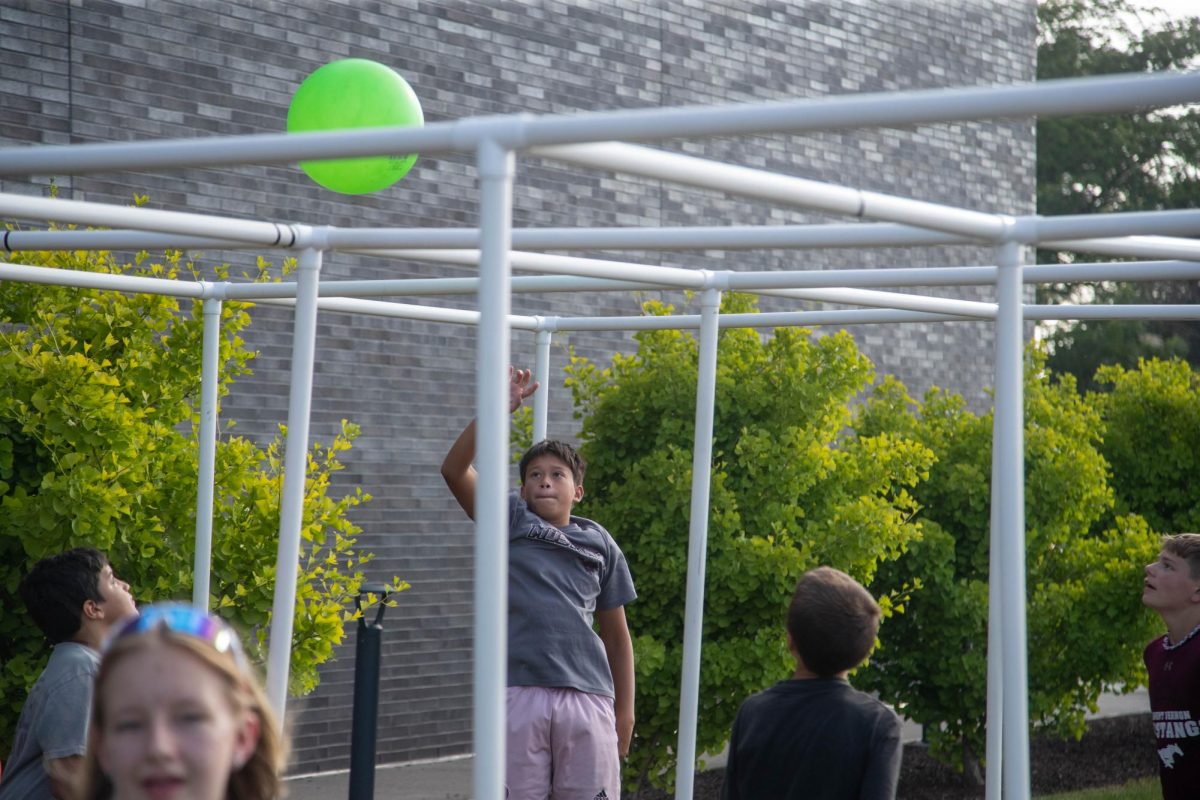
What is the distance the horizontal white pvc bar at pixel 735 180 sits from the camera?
2955 millimetres

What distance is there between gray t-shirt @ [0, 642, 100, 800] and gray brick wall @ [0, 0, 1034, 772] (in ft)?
14.7

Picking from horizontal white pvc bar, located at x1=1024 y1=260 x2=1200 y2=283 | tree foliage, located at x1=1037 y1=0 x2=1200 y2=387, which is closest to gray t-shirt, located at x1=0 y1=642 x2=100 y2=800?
horizontal white pvc bar, located at x1=1024 y1=260 x2=1200 y2=283

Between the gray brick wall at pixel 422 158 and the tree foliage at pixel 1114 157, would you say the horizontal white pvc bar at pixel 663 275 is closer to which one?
the gray brick wall at pixel 422 158

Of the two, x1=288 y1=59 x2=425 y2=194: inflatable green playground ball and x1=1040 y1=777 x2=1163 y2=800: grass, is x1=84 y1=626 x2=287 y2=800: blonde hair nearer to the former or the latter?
x1=288 y1=59 x2=425 y2=194: inflatable green playground ball

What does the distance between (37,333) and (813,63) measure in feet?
23.9

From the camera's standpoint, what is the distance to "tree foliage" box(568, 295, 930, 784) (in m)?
7.35

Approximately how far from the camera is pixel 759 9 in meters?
11.5

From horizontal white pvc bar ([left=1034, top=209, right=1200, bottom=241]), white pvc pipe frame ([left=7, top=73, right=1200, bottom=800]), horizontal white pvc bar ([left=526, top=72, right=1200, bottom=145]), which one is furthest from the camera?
horizontal white pvc bar ([left=1034, top=209, right=1200, bottom=241])

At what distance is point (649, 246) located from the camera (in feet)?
13.9

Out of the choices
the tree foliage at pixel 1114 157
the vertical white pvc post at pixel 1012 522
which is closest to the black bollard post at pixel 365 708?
the vertical white pvc post at pixel 1012 522

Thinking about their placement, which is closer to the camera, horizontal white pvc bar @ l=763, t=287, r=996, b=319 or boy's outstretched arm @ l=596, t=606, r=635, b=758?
boy's outstretched arm @ l=596, t=606, r=635, b=758

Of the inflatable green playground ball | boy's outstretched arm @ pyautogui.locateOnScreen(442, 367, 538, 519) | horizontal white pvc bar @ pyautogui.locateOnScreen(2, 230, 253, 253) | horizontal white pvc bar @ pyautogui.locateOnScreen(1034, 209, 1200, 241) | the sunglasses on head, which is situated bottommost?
the sunglasses on head

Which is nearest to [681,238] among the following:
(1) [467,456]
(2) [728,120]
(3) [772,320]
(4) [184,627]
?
(1) [467,456]

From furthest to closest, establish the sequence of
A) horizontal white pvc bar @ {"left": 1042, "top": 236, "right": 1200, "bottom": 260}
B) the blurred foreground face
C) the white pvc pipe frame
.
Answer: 1. horizontal white pvc bar @ {"left": 1042, "top": 236, "right": 1200, "bottom": 260}
2. the white pvc pipe frame
3. the blurred foreground face
